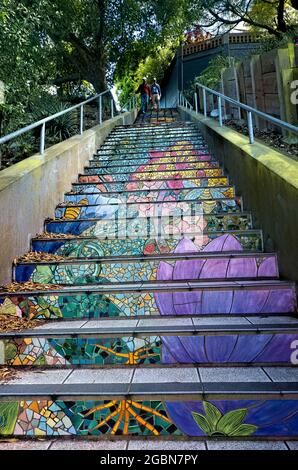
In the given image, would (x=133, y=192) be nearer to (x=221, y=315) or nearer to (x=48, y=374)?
(x=221, y=315)

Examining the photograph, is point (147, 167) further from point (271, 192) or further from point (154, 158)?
point (271, 192)

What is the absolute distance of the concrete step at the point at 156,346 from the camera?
87.7 inches

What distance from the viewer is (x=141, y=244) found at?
3.52 metres

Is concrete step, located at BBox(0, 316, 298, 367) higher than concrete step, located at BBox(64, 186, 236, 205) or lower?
lower

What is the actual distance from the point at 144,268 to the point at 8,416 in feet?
5.36

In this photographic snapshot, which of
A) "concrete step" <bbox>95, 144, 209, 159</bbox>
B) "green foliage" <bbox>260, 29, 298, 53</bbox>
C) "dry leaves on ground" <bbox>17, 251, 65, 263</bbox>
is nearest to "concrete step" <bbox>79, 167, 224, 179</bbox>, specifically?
"concrete step" <bbox>95, 144, 209, 159</bbox>

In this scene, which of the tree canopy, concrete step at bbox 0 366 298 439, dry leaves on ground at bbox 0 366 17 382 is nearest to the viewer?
concrete step at bbox 0 366 298 439

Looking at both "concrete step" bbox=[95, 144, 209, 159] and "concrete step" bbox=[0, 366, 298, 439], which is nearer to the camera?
"concrete step" bbox=[0, 366, 298, 439]

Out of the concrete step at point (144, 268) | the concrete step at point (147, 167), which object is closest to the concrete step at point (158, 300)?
the concrete step at point (144, 268)

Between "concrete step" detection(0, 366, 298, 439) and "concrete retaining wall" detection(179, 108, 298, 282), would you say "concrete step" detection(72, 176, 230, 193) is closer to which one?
"concrete retaining wall" detection(179, 108, 298, 282)

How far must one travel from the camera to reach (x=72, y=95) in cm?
1516

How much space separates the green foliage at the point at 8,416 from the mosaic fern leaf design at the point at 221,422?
3.22ft

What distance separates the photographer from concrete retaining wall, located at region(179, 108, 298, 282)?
2.75 metres

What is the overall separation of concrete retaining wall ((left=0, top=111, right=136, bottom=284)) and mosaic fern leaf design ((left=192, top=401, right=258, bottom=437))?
2.05m
